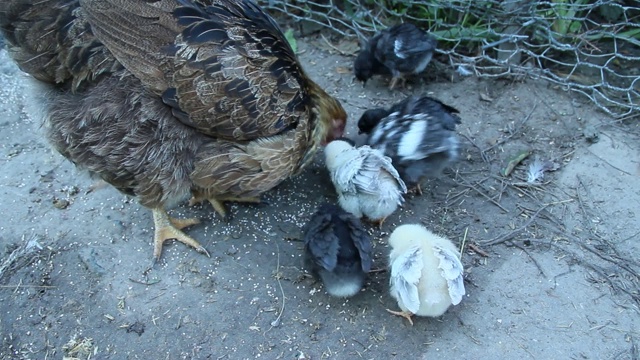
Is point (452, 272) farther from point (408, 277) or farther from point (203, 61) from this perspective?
point (203, 61)

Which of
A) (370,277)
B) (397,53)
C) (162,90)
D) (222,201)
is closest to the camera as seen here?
(162,90)

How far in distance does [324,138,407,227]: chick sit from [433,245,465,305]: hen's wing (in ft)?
1.57

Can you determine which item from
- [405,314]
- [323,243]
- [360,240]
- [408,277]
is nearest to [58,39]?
[323,243]

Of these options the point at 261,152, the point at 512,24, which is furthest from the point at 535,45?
the point at 261,152

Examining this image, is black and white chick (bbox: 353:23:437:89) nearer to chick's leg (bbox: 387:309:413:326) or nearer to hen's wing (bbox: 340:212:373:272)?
hen's wing (bbox: 340:212:373:272)

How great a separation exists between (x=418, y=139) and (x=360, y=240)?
70cm

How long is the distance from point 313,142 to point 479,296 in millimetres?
1189

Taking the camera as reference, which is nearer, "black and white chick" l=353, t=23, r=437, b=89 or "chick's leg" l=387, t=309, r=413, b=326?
"chick's leg" l=387, t=309, r=413, b=326

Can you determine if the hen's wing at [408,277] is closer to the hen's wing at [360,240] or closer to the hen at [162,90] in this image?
the hen's wing at [360,240]

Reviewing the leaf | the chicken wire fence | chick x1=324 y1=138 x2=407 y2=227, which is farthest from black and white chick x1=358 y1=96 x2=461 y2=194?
the leaf

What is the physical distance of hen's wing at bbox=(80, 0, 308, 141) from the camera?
2717mm

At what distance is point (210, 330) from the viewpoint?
284 cm

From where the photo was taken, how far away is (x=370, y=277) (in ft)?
9.92

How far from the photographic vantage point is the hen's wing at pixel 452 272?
263cm
